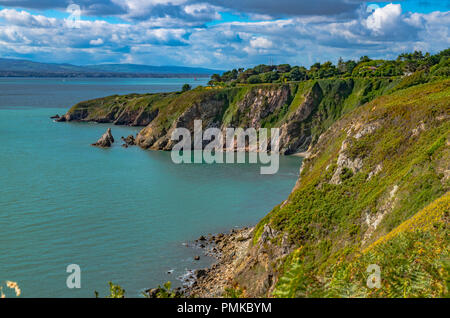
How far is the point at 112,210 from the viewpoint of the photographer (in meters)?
51.7

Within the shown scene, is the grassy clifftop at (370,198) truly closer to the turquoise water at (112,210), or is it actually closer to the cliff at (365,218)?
the cliff at (365,218)

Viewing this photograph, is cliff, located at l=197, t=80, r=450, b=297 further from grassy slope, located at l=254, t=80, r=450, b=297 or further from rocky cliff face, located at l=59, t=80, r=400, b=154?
rocky cliff face, located at l=59, t=80, r=400, b=154

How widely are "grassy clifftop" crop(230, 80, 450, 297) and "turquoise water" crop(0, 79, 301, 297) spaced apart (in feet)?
26.7

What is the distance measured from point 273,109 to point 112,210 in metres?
58.4

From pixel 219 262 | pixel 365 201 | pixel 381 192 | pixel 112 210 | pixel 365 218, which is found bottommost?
pixel 219 262

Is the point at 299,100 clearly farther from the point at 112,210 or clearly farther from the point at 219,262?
the point at 219,262

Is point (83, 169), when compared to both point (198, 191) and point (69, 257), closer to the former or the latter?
point (198, 191)

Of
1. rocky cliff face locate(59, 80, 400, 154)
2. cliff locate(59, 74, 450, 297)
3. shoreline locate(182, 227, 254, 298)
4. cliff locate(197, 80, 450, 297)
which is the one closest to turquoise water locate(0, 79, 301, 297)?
shoreline locate(182, 227, 254, 298)

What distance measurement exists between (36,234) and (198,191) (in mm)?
23955

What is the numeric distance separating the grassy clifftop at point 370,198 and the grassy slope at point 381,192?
0.08 meters

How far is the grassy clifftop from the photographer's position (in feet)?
83.1

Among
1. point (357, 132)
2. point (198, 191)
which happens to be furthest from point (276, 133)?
point (357, 132)

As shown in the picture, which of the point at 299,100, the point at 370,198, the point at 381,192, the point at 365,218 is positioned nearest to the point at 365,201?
the point at 370,198
